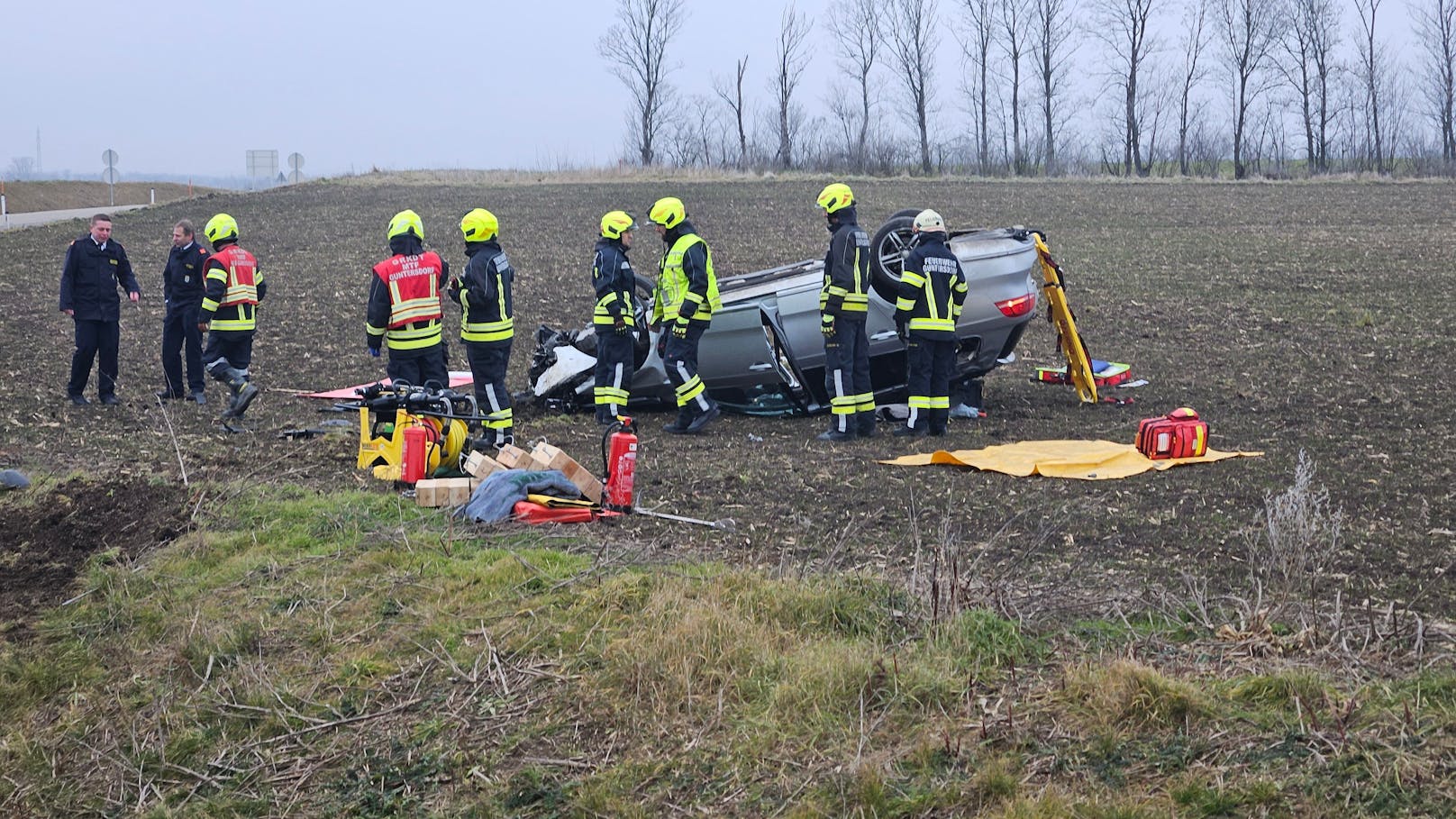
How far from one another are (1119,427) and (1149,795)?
620 cm

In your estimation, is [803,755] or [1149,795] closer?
[1149,795]

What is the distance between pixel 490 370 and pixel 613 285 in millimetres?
1175

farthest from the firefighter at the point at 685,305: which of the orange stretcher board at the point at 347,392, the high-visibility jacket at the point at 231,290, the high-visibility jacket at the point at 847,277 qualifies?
the high-visibility jacket at the point at 231,290

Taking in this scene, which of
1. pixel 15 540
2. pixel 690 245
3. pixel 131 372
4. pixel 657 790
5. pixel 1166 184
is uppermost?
pixel 1166 184

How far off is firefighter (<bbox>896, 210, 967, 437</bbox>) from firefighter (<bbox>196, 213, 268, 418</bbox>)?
5.51 meters

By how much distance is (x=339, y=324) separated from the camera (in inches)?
644

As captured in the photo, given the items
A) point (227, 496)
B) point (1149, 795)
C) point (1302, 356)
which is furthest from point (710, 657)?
point (1302, 356)

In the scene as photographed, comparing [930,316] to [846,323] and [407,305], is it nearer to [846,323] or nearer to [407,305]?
[846,323]

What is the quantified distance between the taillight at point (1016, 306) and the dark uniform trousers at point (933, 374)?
767 millimetres

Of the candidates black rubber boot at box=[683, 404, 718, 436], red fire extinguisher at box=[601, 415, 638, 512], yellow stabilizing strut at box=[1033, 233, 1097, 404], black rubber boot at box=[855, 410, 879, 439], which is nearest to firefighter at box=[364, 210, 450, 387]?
black rubber boot at box=[683, 404, 718, 436]

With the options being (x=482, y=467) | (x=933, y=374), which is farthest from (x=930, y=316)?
(x=482, y=467)

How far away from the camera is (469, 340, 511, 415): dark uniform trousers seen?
9547mm

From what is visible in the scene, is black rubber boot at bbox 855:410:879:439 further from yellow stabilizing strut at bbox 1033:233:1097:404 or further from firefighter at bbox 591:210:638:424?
yellow stabilizing strut at bbox 1033:233:1097:404

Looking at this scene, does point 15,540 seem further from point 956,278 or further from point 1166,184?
point 1166,184
